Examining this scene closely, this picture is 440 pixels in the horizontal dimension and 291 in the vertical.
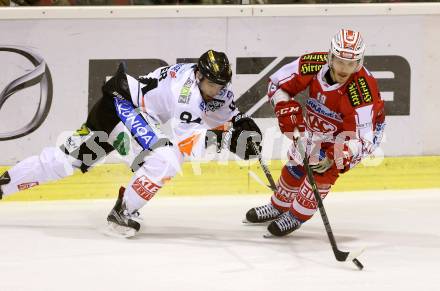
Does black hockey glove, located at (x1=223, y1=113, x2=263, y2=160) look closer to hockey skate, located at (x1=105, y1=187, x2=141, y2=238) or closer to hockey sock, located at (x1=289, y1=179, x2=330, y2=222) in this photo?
hockey sock, located at (x1=289, y1=179, x2=330, y2=222)

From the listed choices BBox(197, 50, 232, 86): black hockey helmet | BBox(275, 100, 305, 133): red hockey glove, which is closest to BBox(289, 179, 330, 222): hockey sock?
BBox(275, 100, 305, 133): red hockey glove

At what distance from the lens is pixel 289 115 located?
5.07m

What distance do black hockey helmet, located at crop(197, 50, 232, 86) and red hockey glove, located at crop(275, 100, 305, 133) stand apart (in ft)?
1.17

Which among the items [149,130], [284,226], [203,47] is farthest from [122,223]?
[203,47]

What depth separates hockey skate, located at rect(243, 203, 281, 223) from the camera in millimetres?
5645

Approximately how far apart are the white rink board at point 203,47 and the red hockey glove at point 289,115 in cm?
140

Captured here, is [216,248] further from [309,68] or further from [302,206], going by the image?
[309,68]

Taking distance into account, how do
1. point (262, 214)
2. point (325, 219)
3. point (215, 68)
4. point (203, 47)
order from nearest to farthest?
1. point (325, 219)
2. point (215, 68)
3. point (262, 214)
4. point (203, 47)

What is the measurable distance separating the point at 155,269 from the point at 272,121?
2.31 m

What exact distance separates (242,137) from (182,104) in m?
0.39

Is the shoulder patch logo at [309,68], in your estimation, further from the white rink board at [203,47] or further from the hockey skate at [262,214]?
the white rink board at [203,47]

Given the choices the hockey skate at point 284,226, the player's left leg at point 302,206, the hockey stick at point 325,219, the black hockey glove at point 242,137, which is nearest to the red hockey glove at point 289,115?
the hockey stick at point 325,219

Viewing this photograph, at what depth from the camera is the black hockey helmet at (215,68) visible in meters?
4.91

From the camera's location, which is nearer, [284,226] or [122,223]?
[122,223]
